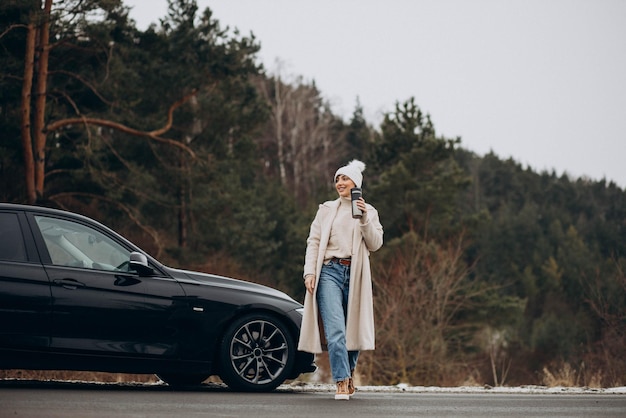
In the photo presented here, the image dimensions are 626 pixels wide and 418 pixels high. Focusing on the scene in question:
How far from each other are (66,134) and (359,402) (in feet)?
83.1

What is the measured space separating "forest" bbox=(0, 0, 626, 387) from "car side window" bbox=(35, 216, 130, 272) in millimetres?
11542

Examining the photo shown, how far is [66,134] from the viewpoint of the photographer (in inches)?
1270

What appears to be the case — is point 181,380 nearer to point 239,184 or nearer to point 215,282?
point 215,282

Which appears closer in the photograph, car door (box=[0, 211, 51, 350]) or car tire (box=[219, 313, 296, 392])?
car door (box=[0, 211, 51, 350])

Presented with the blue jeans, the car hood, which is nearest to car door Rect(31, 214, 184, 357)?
the car hood

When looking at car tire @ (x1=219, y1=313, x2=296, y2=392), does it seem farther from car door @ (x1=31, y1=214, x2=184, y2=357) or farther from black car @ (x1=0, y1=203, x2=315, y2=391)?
car door @ (x1=31, y1=214, x2=184, y2=357)

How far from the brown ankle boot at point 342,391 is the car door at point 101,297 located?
4.87ft

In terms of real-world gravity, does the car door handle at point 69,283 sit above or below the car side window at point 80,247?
below

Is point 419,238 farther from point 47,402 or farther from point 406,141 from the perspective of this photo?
point 47,402

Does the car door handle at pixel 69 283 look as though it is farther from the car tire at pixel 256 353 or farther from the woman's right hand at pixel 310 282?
the woman's right hand at pixel 310 282

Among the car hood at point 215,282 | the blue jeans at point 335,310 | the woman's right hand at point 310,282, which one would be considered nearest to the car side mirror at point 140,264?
the car hood at point 215,282

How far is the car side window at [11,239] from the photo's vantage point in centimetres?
859

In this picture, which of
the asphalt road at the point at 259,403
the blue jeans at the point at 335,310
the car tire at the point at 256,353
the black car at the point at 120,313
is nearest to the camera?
the asphalt road at the point at 259,403

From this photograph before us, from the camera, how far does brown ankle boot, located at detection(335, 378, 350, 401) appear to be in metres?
8.79
